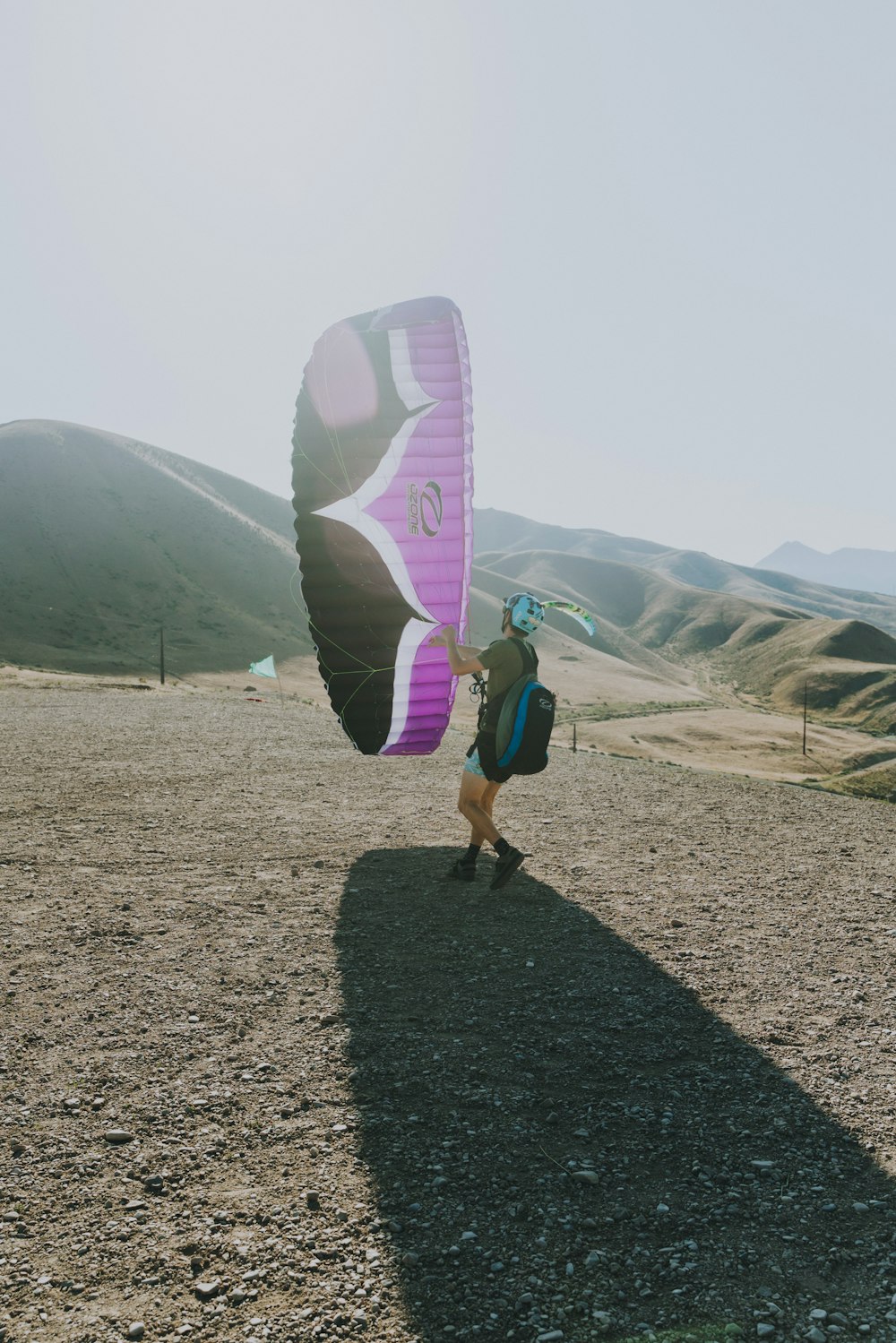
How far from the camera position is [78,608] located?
72750 mm

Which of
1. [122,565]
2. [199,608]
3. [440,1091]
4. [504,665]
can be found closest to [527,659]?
[504,665]

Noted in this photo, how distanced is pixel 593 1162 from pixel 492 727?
422 cm

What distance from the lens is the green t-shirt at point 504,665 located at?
7812 mm

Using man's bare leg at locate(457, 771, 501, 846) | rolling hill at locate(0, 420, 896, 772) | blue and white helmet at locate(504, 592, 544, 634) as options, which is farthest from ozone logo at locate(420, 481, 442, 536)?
rolling hill at locate(0, 420, 896, 772)

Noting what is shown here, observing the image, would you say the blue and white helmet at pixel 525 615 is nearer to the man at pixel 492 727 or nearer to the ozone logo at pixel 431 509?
the man at pixel 492 727

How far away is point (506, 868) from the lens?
7785 mm

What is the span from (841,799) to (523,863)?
614 centimetres

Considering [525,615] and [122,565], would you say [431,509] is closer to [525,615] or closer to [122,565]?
[525,615]

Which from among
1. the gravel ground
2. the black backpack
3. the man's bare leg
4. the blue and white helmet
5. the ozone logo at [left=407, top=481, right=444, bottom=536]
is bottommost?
the gravel ground

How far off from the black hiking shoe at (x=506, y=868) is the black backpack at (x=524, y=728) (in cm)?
83

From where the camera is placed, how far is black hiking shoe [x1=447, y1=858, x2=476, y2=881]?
8.12 m

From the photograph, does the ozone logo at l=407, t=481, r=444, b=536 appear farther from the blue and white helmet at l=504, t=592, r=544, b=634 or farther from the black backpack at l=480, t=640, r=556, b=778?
the black backpack at l=480, t=640, r=556, b=778

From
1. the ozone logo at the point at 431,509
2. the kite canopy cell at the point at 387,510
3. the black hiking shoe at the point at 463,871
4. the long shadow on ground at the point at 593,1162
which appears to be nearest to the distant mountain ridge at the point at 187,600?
the kite canopy cell at the point at 387,510

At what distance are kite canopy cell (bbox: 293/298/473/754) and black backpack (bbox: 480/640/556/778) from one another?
226 centimetres
